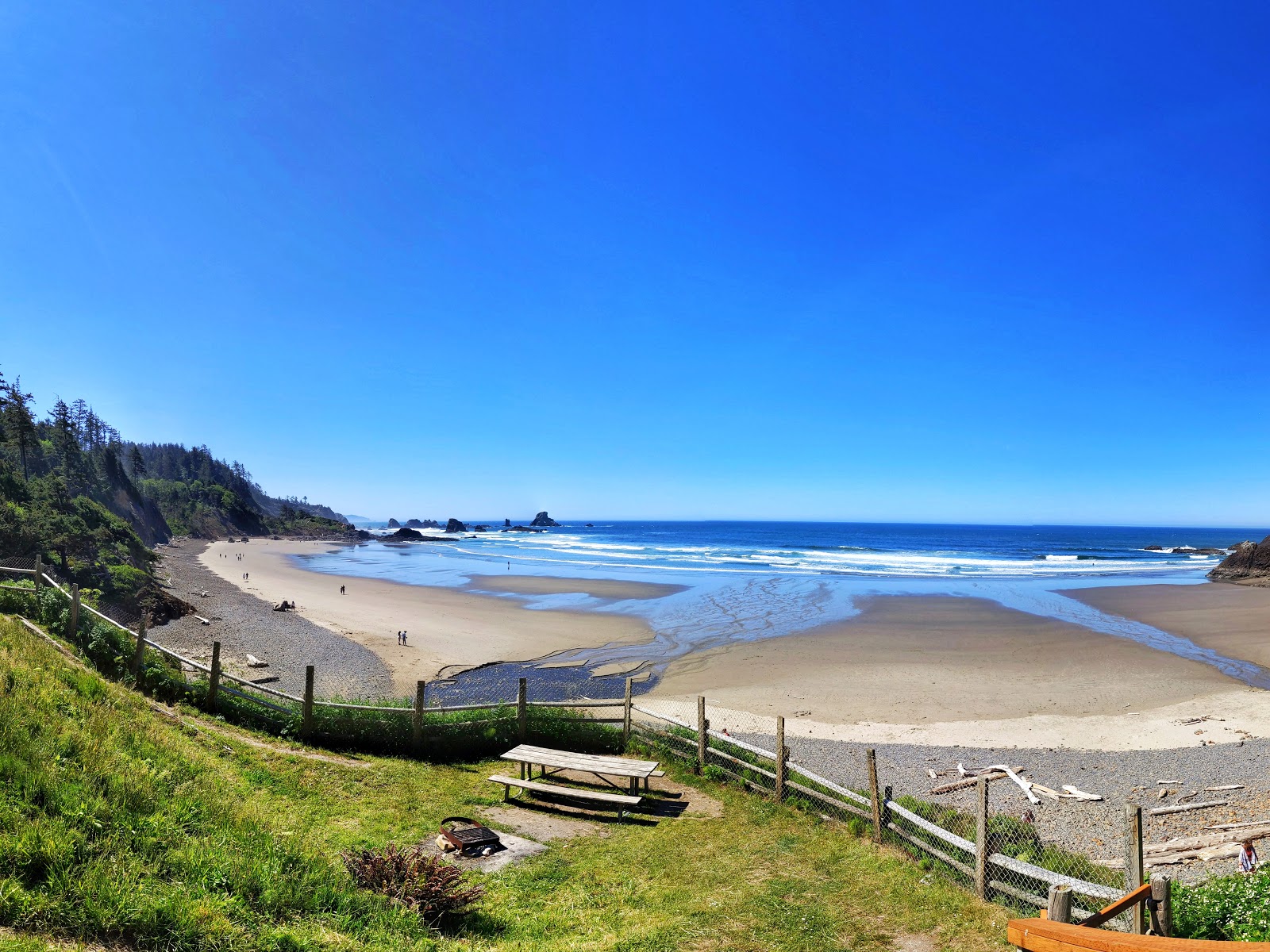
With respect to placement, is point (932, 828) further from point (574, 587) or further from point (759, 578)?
point (759, 578)

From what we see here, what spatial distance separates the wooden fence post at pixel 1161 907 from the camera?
13.8ft

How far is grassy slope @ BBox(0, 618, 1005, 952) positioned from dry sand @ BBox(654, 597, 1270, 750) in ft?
28.8

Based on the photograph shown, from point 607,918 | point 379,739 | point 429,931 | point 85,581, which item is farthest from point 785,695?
point 85,581

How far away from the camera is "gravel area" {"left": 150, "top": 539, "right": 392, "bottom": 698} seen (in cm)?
1900

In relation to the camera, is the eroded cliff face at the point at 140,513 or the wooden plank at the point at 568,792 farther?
the eroded cliff face at the point at 140,513

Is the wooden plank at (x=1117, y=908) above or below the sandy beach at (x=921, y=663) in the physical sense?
above

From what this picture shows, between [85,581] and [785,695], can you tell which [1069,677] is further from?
[85,581]

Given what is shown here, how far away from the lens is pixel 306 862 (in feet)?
17.4

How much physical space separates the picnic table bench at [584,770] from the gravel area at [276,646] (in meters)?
8.76

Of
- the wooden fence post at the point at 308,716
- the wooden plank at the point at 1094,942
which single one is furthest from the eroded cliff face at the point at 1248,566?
the wooden fence post at the point at 308,716

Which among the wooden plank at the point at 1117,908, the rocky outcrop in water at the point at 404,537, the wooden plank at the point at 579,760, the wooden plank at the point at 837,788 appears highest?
the wooden plank at the point at 1117,908

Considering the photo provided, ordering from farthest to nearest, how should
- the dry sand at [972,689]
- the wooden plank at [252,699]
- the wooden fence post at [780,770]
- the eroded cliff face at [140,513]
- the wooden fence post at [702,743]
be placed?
1. the eroded cliff face at [140,513]
2. the dry sand at [972,689]
3. the wooden plank at [252,699]
4. the wooden fence post at [702,743]
5. the wooden fence post at [780,770]

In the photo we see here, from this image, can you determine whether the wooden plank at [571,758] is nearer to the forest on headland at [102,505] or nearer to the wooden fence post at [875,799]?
the wooden fence post at [875,799]

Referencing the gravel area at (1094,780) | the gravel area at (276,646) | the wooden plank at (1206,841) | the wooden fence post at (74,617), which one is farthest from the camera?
the gravel area at (276,646)
